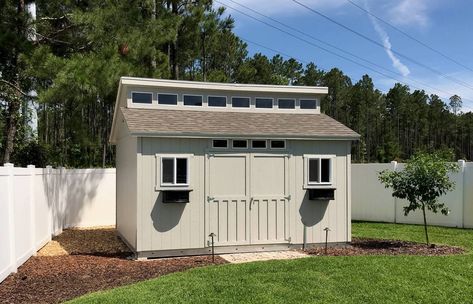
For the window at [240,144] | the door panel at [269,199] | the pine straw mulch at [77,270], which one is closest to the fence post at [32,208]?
the pine straw mulch at [77,270]

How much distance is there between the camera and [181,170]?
9.26m

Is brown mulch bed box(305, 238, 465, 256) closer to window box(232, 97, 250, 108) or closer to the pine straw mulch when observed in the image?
the pine straw mulch

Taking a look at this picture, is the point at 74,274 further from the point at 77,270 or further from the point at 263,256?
the point at 263,256

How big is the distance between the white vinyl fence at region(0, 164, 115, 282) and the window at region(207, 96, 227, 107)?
3.78m

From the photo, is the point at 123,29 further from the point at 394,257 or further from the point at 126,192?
the point at 394,257

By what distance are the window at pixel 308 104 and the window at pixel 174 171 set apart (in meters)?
3.53

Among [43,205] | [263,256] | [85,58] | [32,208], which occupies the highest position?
[85,58]

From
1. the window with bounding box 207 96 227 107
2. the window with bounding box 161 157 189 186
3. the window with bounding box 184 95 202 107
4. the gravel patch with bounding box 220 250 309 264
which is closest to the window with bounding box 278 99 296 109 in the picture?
the window with bounding box 207 96 227 107

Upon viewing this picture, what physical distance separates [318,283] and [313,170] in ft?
13.1

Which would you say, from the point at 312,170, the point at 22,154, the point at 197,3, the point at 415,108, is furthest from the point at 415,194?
the point at 415,108

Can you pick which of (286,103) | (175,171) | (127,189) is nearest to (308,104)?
(286,103)

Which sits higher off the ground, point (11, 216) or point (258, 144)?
point (258, 144)

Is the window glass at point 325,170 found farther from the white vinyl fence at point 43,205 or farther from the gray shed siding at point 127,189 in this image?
the white vinyl fence at point 43,205

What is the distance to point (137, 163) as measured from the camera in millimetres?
8969
